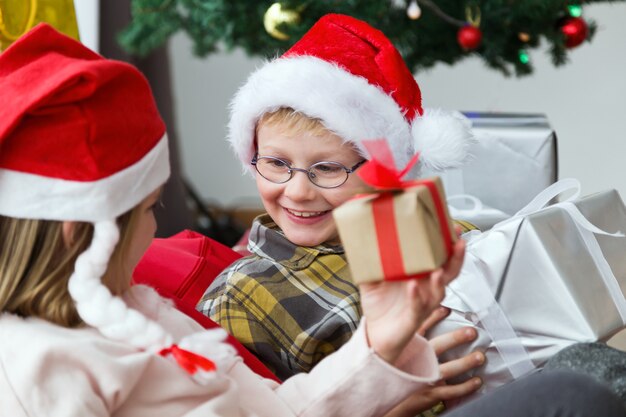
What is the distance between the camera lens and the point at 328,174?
117 cm

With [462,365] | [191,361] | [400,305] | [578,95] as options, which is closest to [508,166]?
[462,365]

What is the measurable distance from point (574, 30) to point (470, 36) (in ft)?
0.76

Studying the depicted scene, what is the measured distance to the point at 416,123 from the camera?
1.22 metres

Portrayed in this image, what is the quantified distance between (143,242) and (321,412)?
0.87 ft

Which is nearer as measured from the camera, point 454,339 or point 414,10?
point 454,339

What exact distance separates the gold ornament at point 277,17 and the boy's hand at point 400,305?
37.5 inches

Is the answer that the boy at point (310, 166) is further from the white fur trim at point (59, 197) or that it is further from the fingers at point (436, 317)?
the white fur trim at point (59, 197)

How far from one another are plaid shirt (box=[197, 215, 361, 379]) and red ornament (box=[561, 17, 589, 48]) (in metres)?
0.86

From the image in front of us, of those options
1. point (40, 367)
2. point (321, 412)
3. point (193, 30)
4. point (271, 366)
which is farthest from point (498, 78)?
point (40, 367)

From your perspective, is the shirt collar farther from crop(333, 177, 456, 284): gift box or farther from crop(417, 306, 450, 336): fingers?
crop(333, 177, 456, 284): gift box

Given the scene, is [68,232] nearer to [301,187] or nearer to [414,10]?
[301,187]

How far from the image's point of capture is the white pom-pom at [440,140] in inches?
46.6

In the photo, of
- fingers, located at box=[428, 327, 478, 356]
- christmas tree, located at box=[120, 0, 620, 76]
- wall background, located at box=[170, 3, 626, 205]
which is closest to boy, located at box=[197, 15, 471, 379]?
fingers, located at box=[428, 327, 478, 356]

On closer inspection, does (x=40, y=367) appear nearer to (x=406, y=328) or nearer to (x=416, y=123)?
(x=406, y=328)
